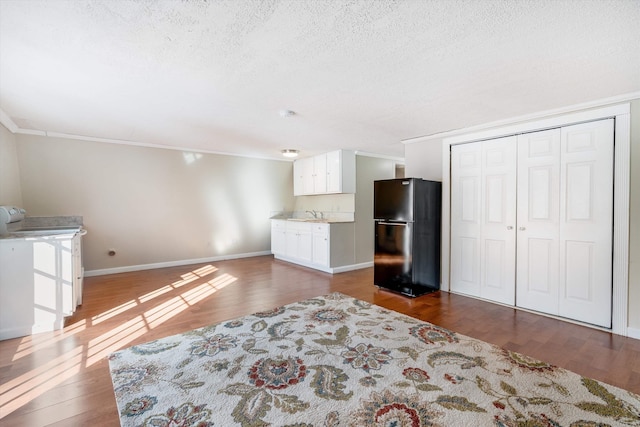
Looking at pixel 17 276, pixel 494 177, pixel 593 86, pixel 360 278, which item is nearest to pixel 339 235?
pixel 360 278

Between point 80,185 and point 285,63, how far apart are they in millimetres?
4641

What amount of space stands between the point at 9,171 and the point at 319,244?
15.3ft

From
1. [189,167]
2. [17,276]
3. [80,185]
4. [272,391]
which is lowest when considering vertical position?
[272,391]

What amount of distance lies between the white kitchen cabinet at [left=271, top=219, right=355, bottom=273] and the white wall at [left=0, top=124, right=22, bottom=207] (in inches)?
164

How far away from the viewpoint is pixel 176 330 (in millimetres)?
Answer: 2896

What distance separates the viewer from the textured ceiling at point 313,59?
5.44 ft

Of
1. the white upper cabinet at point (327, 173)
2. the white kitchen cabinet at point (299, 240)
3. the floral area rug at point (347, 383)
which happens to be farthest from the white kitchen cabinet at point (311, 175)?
the floral area rug at point (347, 383)

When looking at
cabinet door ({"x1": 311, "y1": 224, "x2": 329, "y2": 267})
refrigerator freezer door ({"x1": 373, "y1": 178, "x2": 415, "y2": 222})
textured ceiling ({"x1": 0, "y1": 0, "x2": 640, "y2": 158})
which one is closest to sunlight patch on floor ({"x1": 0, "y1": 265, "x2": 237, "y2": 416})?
cabinet door ({"x1": 311, "y1": 224, "x2": 329, "y2": 267})

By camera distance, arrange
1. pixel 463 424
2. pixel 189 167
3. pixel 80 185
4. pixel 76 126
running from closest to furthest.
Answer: pixel 463 424
pixel 76 126
pixel 80 185
pixel 189 167

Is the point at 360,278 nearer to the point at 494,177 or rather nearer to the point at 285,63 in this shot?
the point at 494,177

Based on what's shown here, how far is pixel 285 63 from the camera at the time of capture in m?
2.26

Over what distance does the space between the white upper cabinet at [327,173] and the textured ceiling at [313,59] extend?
187 centimetres

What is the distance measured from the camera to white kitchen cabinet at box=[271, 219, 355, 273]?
17.6ft

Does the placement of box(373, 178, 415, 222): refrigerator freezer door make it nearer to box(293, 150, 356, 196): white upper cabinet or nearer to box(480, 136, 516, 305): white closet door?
box(480, 136, 516, 305): white closet door
